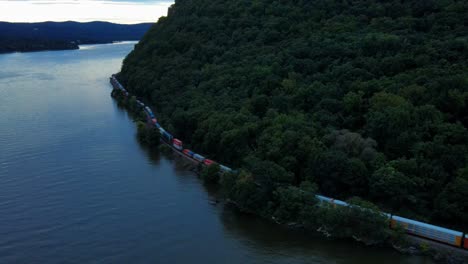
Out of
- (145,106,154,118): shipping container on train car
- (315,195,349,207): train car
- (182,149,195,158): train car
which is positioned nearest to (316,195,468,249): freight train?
(315,195,349,207): train car

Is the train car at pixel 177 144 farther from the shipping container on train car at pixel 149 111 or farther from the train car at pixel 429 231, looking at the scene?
the train car at pixel 429 231

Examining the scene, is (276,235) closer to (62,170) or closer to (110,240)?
(110,240)

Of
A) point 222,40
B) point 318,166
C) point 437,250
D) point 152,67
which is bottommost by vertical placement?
point 437,250

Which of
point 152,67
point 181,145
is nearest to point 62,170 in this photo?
point 181,145

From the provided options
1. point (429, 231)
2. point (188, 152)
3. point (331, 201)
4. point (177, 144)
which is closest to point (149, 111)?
point (177, 144)

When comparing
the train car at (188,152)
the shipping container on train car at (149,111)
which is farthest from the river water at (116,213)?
the shipping container on train car at (149,111)

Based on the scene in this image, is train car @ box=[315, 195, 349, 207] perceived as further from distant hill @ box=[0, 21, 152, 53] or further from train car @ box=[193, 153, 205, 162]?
distant hill @ box=[0, 21, 152, 53]
